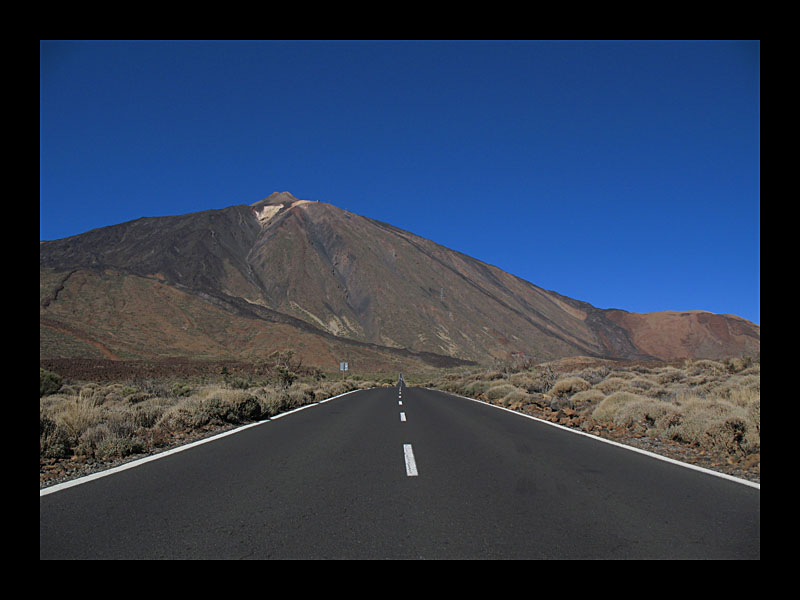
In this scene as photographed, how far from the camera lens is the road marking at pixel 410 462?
23.0ft

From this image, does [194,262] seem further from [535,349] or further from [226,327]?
[535,349]

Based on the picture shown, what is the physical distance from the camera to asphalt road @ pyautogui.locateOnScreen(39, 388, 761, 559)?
13.4ft

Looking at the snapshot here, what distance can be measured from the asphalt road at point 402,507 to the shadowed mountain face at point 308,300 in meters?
64.0

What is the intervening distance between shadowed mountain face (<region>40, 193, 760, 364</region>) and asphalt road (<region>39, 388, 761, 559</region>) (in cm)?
6400

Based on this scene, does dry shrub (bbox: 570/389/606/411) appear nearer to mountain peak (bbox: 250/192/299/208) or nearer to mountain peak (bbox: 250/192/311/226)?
mountain peak (bbox: 250/192/311/226)

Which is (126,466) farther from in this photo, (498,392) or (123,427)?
(498,392)

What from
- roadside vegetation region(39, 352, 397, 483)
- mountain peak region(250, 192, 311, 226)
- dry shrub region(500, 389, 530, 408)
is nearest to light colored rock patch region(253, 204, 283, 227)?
mountain peak region(250, 192, 311, 226)

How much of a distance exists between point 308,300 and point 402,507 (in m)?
110

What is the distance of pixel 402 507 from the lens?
209 inches

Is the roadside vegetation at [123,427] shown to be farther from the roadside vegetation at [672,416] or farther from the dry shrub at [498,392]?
the dry shrub at [498,392]

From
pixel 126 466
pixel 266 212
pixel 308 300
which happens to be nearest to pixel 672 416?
pixel 126 466

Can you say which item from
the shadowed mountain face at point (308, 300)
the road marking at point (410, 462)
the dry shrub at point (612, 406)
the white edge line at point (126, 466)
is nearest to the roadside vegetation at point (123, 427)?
the white edge line at point (126, 466)
